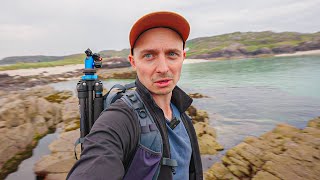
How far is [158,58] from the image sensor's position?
9.09 feet

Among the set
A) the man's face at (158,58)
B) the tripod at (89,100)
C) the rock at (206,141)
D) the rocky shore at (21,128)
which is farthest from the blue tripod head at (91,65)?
the rock at (206,141)

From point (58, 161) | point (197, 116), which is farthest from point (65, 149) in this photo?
point (197, 116)

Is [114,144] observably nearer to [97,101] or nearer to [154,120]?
[154,120]

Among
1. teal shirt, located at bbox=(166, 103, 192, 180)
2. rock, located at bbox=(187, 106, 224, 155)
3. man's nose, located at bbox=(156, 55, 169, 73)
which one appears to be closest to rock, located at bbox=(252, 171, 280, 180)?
rock, located at bbox=(187, 106, 224, 155)

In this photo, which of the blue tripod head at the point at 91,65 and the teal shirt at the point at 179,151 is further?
the blue tripod head at the point at 91,65

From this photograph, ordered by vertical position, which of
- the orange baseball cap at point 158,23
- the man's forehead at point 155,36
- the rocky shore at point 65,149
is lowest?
the rocky shore at point 65,149

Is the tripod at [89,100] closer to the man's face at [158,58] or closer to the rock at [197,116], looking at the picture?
the man's face at [158,58]

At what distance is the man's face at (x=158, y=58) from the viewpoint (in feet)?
8.93

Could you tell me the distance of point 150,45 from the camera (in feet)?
8.87

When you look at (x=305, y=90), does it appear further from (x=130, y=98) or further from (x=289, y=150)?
(x=130, y=98)

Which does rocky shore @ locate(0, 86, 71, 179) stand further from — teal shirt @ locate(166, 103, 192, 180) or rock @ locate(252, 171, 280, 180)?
rock @ locate(252, 171, 280, 180)

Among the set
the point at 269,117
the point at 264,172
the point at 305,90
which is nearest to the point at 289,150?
the point at 264,172

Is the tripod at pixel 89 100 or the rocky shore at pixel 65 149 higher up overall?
the tripod at pixel 89 100

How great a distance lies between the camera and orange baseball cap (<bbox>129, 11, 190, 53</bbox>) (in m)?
2.58
